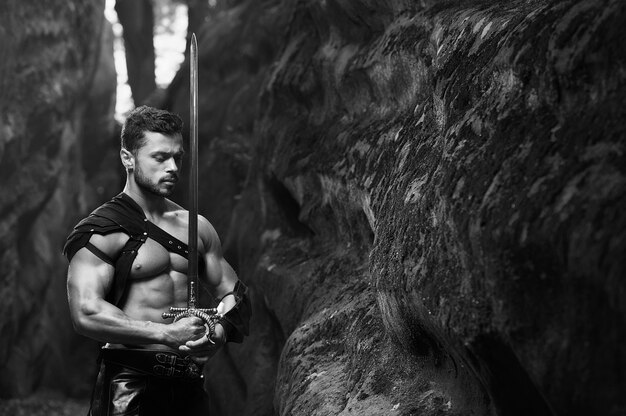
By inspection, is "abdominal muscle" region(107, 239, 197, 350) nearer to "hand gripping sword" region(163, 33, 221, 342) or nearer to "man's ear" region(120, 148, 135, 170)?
"hand gripping sword" region(163, 33, 221, 342)

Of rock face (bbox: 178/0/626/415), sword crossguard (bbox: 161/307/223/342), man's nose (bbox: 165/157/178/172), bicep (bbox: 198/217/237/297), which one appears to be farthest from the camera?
bicep (bbox: 198/217/237/297)

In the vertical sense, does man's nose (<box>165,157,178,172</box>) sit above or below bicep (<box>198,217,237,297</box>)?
above

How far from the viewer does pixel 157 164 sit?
5.15 meters

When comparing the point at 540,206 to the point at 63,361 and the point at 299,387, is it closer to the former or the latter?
the point at 299,387

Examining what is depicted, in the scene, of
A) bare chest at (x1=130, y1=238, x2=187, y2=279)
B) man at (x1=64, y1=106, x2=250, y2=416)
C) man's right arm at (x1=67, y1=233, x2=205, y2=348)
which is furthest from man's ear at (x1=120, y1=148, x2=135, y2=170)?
man's right arm at (x1=67, y1=233, x2=205, y2=348)

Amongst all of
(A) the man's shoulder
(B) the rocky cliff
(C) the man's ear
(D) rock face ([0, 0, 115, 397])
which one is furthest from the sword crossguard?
(D) rock face ([0, 0, 115, 397])

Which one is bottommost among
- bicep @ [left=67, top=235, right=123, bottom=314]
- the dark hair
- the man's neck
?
bicep @ [left=67, top=235, right=123, bottom=314]

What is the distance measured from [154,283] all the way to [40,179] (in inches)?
347

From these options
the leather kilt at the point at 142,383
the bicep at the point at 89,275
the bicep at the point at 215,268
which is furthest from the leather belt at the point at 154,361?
the bicep at the point at 215,268

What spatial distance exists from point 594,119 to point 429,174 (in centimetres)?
127

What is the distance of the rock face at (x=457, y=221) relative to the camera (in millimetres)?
2887

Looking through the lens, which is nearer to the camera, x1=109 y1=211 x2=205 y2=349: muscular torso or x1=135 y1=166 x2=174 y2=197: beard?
x1=109 y1=211 x2=205 y2=349: muscular torso

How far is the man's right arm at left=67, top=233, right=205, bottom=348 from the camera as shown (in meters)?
4.62

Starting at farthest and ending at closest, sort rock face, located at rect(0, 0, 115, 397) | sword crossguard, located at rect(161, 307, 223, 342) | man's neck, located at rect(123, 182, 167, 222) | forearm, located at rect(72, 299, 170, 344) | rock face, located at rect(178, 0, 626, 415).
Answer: rock face, located at rect(0, 0, 115, 397)
man's neck, located at rect(123, 182, 167, 222)
sword crossguard, located at rect(161, 307, 223, 342)
forearm, located at rect(72, 299, 170, 344)
rock face, located at rect(178, 0, 626, 415)
